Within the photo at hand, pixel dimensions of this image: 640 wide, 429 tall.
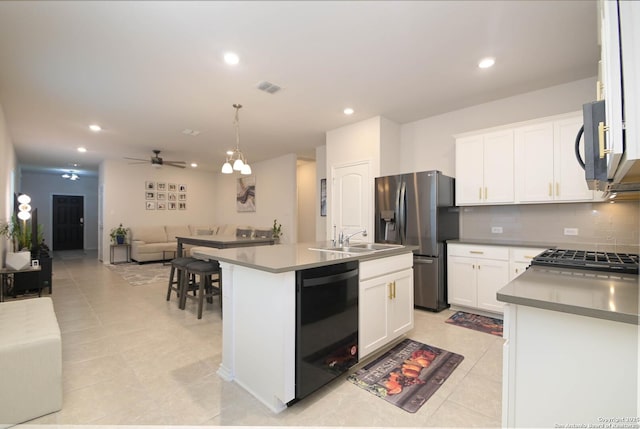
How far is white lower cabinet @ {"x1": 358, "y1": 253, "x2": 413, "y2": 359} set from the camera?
2318 millimetres

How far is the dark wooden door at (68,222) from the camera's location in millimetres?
10297

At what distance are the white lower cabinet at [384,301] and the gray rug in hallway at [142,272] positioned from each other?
4.49 m

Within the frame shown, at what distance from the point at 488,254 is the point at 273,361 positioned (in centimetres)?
274

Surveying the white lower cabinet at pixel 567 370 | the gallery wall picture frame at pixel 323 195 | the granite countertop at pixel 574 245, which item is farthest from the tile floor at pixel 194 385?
the gallery wall picture frame at pixel 323 195

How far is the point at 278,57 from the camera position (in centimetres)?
274

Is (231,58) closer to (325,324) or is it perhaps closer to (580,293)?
(325,324)

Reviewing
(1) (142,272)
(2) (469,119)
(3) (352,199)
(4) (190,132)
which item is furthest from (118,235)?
(2) (469,119)

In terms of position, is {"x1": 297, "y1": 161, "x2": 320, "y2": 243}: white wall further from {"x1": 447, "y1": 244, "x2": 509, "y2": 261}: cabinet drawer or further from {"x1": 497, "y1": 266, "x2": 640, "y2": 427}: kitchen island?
{"x1": 497, "y1": 266, "x2": 640, "y2": 427}: kitchen island

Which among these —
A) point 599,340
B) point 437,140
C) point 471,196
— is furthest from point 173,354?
point 437,140

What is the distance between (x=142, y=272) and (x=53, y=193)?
6.90 meters

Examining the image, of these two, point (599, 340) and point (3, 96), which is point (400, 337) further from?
point (3, 96)

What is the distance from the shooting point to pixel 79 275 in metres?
6.02

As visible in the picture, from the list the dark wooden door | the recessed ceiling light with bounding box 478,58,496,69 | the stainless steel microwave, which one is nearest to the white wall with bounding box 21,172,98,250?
the dark wooden door

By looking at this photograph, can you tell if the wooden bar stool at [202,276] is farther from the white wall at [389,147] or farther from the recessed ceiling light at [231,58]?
the white wall at [389,147]
